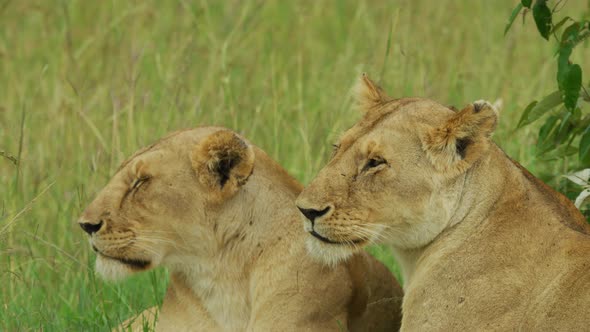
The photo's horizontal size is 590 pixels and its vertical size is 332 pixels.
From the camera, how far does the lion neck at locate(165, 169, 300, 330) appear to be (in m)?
4.76

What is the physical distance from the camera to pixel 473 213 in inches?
175

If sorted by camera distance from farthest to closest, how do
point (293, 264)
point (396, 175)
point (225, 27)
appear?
point (225, 27) < point (293, 264) < point (396, 175)

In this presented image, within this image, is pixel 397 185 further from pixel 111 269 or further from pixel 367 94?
pixel 111 269

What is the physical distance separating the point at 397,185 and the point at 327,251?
36 cm

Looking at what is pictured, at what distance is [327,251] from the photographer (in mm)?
4445

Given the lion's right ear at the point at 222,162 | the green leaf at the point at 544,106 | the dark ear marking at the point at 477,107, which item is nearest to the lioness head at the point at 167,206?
the lion's right ear at the point at 222,162

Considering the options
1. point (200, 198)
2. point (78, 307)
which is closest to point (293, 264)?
point (200, 198)

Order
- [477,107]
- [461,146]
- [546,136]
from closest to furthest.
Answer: [477,107], [461,146], [546,136]

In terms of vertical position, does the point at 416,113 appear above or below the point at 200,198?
above

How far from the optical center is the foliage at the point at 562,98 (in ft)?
14.9

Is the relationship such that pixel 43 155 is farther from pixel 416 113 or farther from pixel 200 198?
pixel 416 113

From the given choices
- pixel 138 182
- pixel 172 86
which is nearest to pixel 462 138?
pixel 138 182

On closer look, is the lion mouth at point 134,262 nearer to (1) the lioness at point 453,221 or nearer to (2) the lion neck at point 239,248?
(2) the lion neck at point 239,248

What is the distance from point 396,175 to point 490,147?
0.38 metres
